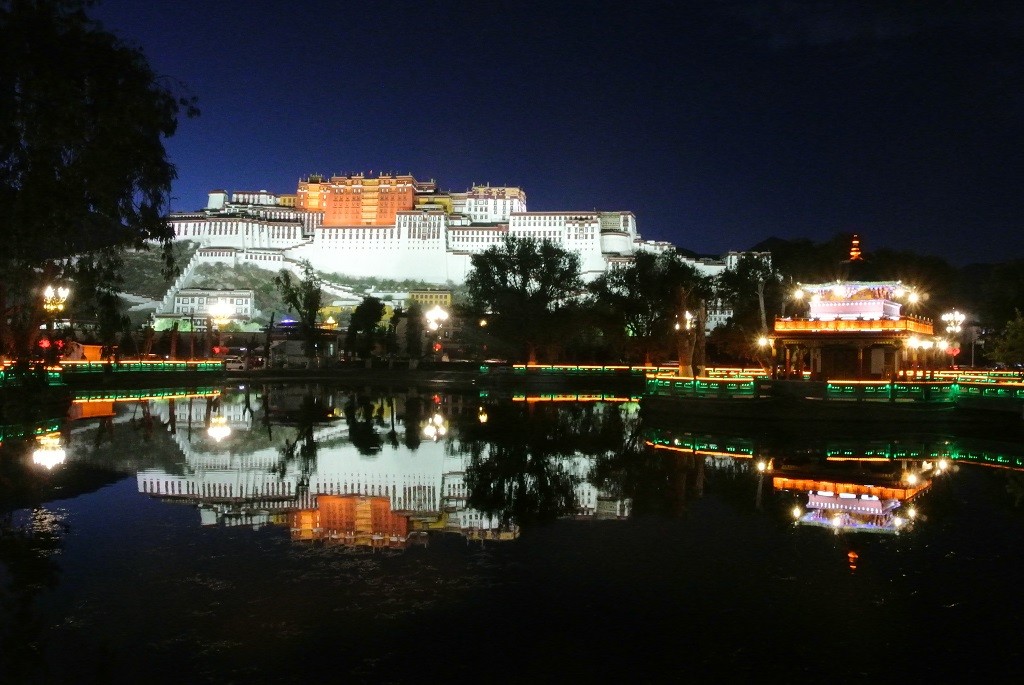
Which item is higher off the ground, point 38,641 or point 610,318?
point 610,318

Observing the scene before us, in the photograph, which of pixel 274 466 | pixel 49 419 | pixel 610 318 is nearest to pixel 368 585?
pixel 274 466

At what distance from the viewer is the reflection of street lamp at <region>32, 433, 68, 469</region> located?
13.9 meters

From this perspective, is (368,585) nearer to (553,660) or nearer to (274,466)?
(553,660)

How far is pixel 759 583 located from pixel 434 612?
3.04 metres

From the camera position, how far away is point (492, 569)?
24.9 ft

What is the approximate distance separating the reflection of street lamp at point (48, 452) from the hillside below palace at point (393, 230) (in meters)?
91.4

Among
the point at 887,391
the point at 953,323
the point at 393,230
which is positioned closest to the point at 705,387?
the point at 887,391

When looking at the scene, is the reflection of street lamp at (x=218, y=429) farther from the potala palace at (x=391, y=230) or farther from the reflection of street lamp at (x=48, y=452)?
A: the potala palace at (x=391, y=230)

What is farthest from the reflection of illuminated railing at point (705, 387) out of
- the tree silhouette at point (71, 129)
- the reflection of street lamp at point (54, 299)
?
the tree silhouette at point (71, 129)

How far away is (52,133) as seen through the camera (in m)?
7.79

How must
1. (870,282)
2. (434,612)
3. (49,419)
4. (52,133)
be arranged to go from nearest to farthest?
(434,612) < (52,133) < (49,419) < (870,282)

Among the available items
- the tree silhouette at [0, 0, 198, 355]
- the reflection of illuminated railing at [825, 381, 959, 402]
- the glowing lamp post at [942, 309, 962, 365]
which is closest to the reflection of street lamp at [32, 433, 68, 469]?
the tree silhouette at [0, 0, 198, 355]

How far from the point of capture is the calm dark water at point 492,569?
539cm

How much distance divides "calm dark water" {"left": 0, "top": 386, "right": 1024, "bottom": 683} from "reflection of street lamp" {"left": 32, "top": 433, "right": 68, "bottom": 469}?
0.19m
